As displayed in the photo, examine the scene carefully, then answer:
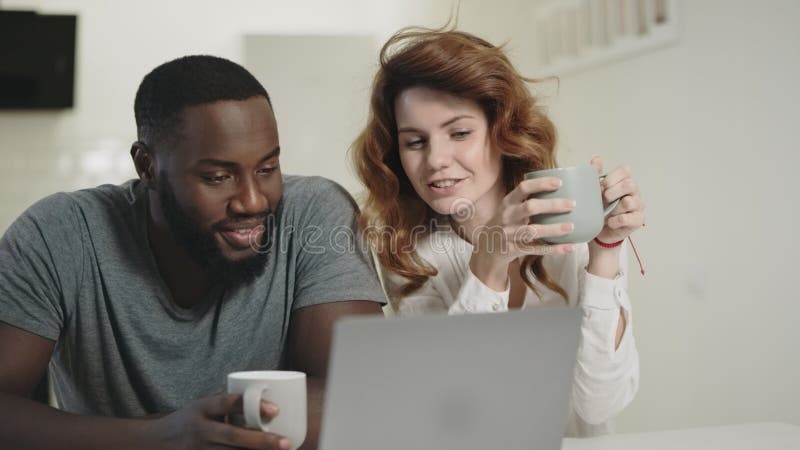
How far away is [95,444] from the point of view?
3.07 ft

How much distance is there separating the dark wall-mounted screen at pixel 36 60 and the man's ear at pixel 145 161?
214 cm

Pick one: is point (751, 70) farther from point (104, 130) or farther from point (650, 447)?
point (104, 130)

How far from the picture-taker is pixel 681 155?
2.25 metres

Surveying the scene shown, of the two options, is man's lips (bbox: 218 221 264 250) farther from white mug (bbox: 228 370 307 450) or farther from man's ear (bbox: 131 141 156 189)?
white mug (bbox: 228 370 307 450)

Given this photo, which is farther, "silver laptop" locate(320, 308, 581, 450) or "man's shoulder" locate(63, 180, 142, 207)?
"man's shoulder" locate(63, 180, 142, 207)

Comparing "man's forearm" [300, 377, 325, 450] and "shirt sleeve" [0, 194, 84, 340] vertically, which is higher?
"shirt sleeve" [0, 194, 84, 340]

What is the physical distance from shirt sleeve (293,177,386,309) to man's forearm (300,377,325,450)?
162 mm

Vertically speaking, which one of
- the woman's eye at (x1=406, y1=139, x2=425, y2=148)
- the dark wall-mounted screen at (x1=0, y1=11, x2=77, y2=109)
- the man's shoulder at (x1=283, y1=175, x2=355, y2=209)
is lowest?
the man's shoulder at (x1=283, y1=175, x2=355, y2=209)

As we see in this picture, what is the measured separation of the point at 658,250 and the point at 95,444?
1.90 metres

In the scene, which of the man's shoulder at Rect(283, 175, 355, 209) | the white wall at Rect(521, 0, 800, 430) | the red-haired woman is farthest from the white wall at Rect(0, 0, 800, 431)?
the man's shoulder at Rect(283, 175, 355, 209)

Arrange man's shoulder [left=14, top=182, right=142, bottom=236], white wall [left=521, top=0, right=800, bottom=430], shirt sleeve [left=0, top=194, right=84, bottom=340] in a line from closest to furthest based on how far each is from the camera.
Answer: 1. shirt sleeve [left=0, top=194, right=84, bottom=340]
2. man's shoulder [left=14, top=182, right=142, bottom=236]
3. white wall [left=521, top=0, right=800, bottom=430]

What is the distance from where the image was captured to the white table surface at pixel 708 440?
36.9 inches

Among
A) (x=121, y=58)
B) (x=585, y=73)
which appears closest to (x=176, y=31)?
(x=121, y=58)

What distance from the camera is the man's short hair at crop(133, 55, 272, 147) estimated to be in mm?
1202
